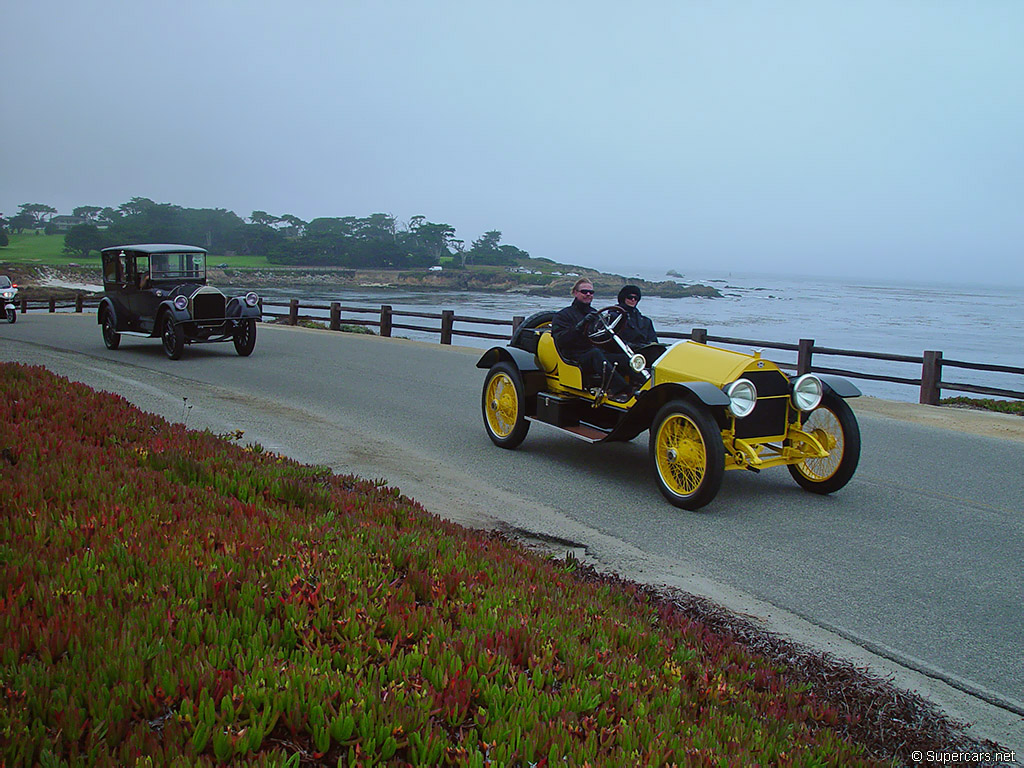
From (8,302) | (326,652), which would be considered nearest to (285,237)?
(8,302)

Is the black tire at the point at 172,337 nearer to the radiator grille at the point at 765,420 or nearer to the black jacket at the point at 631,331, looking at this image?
the black jacket at the point at 631,331

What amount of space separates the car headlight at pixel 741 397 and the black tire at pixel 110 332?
1477 cm

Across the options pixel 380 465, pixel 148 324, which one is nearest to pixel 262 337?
pixel 148 324

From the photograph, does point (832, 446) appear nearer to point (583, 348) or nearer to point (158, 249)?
point (583, 348)

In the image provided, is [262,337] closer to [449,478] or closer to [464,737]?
[449,478]

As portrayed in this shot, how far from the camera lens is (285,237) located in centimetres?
10938

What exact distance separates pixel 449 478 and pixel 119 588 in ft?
14.9

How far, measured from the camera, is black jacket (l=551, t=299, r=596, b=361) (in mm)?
8250

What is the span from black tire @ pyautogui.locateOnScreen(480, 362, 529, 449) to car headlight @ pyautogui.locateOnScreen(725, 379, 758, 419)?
98.5 inches

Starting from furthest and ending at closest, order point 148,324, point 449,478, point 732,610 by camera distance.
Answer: point 148,324 → point 449,478 → point 732,610

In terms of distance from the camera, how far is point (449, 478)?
295 inches

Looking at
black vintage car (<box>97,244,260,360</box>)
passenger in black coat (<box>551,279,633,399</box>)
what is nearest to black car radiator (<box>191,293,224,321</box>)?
black vintage car (<box>97,244,260,360</box>)

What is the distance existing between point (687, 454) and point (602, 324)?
77.9 inches

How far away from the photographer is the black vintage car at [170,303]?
629 inches
